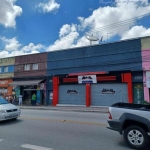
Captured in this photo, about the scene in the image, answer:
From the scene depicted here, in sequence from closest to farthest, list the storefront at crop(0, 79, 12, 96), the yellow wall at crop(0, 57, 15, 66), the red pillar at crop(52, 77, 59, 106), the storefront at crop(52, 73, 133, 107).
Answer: the storefront at crop(52, 73, 133, 107) → the red pillar at crop(52, 77, 59, 106) → the storefront at crop(0, 79, 12, 96) → the yellow wall at crop(0, 57, 15, 66)

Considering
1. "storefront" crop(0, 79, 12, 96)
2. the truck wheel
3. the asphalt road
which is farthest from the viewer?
"storefront" crop(0, 79, 12, 96)

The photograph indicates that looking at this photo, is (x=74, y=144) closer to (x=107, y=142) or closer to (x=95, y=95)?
(x=107, y=142)

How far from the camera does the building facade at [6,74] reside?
2801 cm

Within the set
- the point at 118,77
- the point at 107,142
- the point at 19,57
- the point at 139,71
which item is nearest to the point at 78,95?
the point at 118,77

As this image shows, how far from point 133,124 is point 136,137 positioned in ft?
1.30

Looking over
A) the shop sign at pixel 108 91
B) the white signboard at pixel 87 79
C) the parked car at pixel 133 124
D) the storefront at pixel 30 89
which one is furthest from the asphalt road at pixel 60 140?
the storefront at pixel 30 89

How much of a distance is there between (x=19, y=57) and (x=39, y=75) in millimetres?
5283

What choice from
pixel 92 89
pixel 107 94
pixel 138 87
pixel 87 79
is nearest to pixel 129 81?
pixel 138 87

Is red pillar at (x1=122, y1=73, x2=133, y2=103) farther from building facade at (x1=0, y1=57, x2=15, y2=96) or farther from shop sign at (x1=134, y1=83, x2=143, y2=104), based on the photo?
building facade at (x1=0, y1=57, x2=15, y2=96)

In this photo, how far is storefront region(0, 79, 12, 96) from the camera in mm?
28000

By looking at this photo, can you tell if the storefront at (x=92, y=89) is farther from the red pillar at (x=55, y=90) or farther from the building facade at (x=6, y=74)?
the building facade at (x=6, y=74)

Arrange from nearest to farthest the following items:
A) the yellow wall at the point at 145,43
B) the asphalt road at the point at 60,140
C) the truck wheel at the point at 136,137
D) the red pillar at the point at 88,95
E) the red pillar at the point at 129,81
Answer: the truck wheel at the point at 136,137 < the asphalt road at the point at 60,140 < the yellow wall at the point at 145,43 < the red pillar at the point at 129,81 < the red pillar at the point at 88,95

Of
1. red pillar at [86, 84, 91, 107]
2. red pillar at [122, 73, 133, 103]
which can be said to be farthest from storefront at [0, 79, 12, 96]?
red pillar at [122, 73, 133, 103]

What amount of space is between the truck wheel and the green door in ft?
48.0
